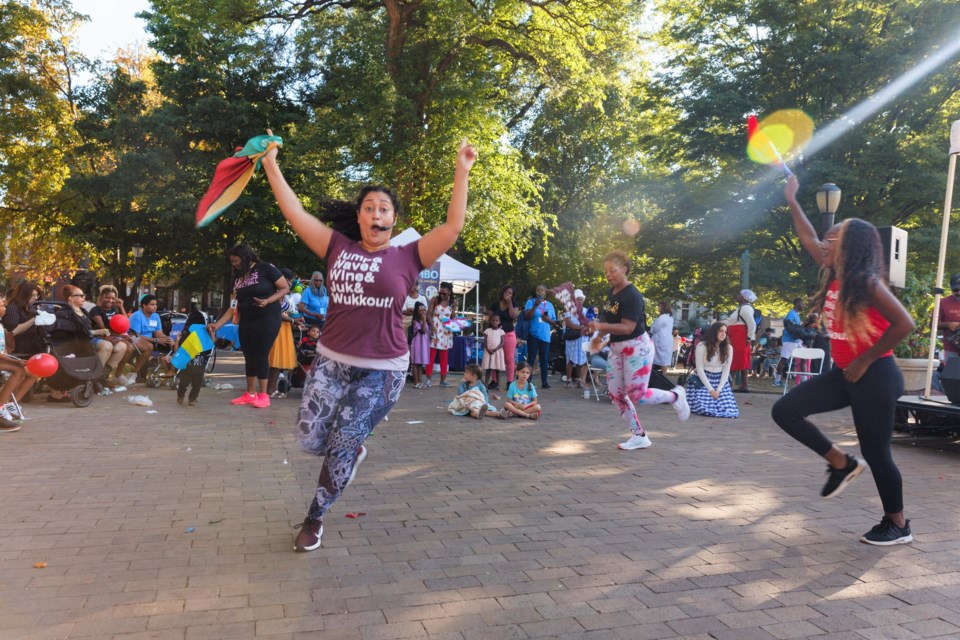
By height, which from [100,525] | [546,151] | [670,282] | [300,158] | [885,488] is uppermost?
[546,151]

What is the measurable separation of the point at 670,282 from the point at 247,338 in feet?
60.8

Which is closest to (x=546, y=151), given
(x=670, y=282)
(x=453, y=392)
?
(x=670, y=282)

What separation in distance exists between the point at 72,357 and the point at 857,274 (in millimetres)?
8950

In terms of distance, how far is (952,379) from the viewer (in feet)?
26.2

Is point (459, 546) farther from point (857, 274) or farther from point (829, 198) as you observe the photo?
point (829, 198)

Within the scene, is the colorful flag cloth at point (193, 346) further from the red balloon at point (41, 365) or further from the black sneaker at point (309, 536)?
the black sneaker at point (309, 536)

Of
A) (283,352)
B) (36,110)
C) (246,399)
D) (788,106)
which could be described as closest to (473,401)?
(283,352)

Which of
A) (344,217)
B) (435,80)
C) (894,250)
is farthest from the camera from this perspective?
(435,80)

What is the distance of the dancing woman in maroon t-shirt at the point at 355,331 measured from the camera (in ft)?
12.9

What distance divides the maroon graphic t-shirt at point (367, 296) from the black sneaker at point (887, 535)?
3.09m

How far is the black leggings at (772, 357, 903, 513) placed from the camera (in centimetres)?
421

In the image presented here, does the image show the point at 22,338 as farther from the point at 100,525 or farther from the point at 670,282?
the point at 670,282

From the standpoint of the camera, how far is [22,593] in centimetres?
330

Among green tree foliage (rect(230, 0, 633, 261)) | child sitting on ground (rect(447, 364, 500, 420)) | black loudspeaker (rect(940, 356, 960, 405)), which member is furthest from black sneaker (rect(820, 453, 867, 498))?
green tree foliage (rect(230, 0, 633, 261))
